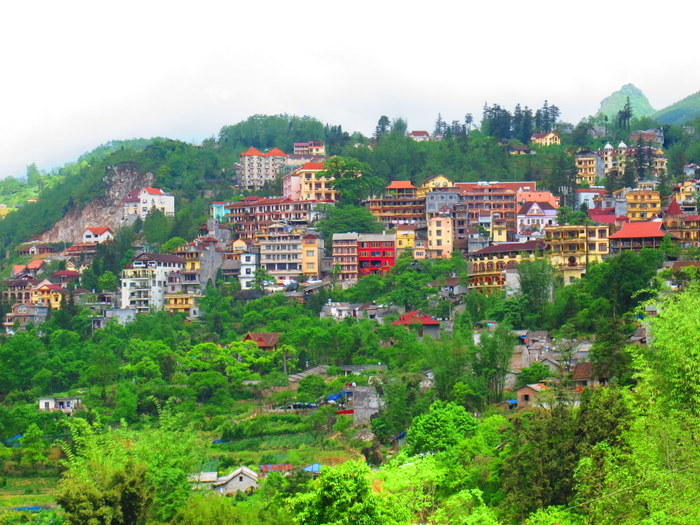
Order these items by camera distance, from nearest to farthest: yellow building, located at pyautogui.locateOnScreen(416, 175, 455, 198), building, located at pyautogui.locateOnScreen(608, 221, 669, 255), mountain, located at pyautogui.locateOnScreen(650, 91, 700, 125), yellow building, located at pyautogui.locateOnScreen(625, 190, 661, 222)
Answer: building, located at pyautogui.locateOnScreen(608, 221, 669, 255), yellow building, located at pyautogui.locateOnScreen(625, 190, 661, 222), yellow building, located at pyautogui.locateOnScreen(416, 175, 455, 198), mountain, located at pyautogui.locateOnScreen(650, 91, 700, 125)

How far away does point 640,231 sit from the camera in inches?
2056

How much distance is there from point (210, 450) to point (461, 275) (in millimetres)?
20663

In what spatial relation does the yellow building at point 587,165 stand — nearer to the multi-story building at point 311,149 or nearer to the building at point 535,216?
the building at point 535,216

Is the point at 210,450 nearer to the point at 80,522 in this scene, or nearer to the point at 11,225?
the point at 80,522

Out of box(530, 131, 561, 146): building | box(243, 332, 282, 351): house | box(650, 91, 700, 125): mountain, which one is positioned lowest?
box(243, 332, 282, 351): house

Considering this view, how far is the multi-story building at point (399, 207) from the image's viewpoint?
66.1 metres

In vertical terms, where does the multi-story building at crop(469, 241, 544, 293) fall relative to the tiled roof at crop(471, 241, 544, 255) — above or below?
below

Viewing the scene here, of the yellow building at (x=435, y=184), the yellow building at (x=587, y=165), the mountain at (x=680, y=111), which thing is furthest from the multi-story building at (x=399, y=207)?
Answer: the mountain at (x=680, y=111)

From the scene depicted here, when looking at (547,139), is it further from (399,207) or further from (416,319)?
(416,319)

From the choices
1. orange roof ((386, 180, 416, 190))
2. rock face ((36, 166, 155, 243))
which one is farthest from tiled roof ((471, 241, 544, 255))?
rock face ((36, 166, 155, 243))

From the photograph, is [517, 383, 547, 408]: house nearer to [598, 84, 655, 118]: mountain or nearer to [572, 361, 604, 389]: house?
[572, 361, 604, 389]: house

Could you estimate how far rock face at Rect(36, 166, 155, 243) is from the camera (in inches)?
3263

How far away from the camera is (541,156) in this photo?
7712 centimetres

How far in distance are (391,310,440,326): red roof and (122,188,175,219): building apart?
3181cm
